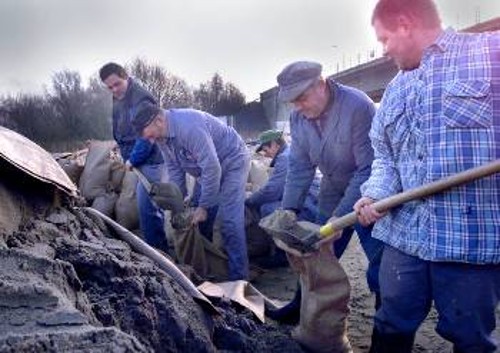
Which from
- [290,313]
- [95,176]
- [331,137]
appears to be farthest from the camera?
[95,176]

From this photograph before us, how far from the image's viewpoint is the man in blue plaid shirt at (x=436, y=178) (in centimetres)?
221

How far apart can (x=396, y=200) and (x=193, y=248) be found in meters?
2.54

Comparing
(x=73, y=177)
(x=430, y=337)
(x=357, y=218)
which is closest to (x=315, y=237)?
(x=357, y=218)

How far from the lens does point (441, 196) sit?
2.30 m

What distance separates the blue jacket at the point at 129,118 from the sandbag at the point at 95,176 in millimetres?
1250

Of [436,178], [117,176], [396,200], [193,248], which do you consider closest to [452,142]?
[436,178]

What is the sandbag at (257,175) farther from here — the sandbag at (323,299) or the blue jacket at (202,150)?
the sandbag at (323,299)

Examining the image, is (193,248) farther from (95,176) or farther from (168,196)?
(95,176)

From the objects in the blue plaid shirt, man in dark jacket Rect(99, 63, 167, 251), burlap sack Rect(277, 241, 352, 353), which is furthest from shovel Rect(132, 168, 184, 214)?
the blue plaid shirt

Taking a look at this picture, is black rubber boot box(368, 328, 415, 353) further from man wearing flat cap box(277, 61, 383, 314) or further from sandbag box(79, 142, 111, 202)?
sandbag box(79, 142, 111, 202)

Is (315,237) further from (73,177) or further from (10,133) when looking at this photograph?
(73,177)

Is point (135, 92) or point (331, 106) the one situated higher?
point (135, 92)

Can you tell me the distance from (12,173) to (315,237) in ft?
4.65

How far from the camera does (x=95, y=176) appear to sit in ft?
23.3
